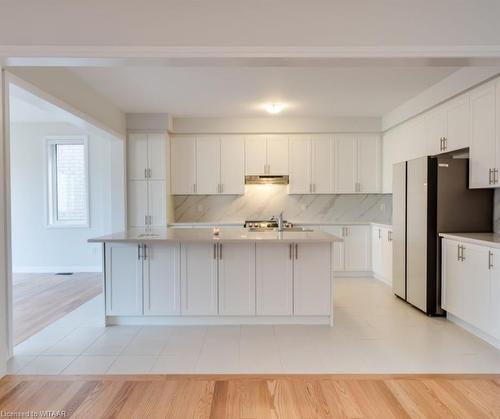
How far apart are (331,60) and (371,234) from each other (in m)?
3.97

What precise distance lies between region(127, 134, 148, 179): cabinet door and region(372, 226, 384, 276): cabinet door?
3871mm

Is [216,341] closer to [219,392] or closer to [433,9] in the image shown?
[219,392]

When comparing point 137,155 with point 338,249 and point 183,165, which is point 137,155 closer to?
point 183,165

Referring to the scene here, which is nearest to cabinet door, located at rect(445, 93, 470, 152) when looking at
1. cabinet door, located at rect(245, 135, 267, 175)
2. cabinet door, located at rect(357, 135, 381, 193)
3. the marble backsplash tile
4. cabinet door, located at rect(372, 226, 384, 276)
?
cabinet door, located at rect(372, 226, 384, 276)

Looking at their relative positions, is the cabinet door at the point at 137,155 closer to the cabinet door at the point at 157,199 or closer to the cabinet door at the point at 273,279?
the cabinet door at the point at 157,199

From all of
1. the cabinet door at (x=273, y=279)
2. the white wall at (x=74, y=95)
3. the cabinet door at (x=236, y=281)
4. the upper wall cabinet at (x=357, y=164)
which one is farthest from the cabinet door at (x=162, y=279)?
the upper wall cabinet at (x=357, y=164)

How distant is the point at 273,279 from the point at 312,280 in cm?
40

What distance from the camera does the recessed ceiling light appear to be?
494cm

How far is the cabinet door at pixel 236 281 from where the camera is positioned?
349 cm

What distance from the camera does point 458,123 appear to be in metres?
3.77

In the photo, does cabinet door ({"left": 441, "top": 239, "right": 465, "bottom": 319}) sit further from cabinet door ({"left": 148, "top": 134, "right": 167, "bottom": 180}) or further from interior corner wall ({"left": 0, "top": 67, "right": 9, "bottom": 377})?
cabinet door ({"left": 148, "top": 134, "right": 167, "bottom": 180})

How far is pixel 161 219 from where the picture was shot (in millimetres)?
5641

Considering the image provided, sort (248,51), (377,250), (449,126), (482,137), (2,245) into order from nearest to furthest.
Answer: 1. (248,51)
2. (2,245)
3. (482,137)
4. (449,126)
5. (377,250)

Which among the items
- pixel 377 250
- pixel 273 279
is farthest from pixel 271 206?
pixel 273 279
